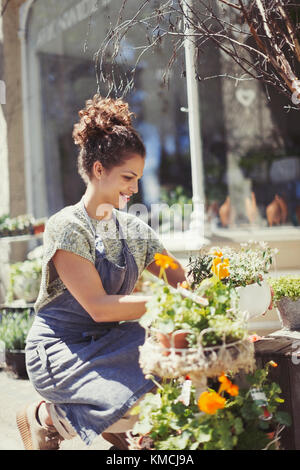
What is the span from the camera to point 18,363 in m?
3.88

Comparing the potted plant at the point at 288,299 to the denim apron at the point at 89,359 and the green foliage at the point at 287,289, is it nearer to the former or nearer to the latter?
the green foliage at the point at 287,289

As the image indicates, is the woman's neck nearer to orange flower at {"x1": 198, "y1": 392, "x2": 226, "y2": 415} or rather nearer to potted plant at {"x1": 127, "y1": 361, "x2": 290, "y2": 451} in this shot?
potted plant at {"x1": 127, "y1": 361, "x2": 290, "y2": 451}

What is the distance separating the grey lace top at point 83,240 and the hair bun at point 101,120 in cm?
30

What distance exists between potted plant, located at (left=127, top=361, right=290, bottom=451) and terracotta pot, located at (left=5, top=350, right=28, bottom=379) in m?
2.21

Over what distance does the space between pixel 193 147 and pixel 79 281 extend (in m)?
2.27

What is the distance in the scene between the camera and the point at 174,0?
93.2 inches

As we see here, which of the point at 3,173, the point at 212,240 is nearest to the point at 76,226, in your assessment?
the point at 212,240

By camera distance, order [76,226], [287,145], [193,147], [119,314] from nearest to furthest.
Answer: [119,314]
[76,226]
[193,147]
[287,145]

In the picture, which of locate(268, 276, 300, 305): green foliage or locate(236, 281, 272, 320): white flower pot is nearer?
locate(236, 281, 272, 320): white flower pot

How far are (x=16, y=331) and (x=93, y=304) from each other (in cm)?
219

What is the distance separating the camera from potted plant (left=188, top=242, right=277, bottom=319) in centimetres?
210

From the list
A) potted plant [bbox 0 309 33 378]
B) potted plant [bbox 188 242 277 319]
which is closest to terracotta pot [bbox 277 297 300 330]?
potted plant [bbox 188 242 277 319]

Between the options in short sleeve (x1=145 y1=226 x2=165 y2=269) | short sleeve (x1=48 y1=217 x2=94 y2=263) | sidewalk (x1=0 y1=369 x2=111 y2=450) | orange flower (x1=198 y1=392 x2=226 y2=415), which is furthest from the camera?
sidewalk (x1=0 y1=369 x2=111 y2=450)

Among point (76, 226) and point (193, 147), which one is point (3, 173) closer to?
point (193, 147)
